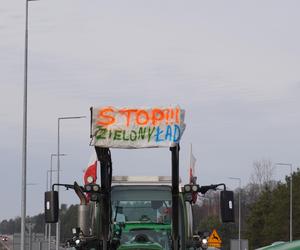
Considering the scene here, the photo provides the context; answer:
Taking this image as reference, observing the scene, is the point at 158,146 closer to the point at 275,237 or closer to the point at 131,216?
the point at 131,216

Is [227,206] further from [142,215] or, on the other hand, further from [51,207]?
[51,207]

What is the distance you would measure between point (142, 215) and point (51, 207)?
1.68 meters

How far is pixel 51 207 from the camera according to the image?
43.7 ft

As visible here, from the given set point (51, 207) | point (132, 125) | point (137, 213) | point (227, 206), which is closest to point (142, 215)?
point (137, 213)

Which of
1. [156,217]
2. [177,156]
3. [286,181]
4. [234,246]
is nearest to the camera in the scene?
[177,156]

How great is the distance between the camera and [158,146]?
42.2 ft

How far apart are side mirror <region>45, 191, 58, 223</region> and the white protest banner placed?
3.06 feet

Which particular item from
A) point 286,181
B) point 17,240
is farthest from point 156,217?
point 286,181

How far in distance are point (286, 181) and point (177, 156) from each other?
279 ft

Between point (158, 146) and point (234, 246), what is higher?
point (158, 146)

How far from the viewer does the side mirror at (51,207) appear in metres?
13.2

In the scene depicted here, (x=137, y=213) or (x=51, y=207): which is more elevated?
(x=51, y=207)

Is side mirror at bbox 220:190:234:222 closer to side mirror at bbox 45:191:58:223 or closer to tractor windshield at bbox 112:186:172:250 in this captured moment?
tractor windshield at bbox 112:186:172:250

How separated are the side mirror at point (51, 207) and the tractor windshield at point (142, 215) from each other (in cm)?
105
